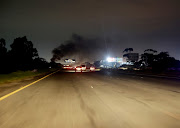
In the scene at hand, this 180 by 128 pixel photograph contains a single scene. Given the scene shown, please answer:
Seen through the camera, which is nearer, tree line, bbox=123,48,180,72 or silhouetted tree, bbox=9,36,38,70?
silhouetted tree, bbox=9,36,38,70

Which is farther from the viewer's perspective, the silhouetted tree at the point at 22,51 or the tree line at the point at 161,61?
the tree line at the point at 161,61

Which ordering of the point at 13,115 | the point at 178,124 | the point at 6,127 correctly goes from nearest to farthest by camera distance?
the point at 6,127 < the point at 178,124 < the point at 13,115

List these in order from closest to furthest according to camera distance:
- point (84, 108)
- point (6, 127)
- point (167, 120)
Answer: point (6, 127)
point (167, 120)
point (84, 108)

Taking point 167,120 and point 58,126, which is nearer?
point 58,126

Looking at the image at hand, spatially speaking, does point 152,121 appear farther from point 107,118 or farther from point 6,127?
point 6,127

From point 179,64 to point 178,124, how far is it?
101092 mm

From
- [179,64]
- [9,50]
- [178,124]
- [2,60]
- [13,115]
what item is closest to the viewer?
[178,124]

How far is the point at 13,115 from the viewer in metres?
6.75

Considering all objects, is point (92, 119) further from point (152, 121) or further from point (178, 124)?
point (178, 124)

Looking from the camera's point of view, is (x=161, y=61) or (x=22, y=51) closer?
(x=22, y=51)

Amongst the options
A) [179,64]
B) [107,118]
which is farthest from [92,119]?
[179,64]

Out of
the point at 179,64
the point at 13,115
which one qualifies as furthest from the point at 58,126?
the point at 179,64

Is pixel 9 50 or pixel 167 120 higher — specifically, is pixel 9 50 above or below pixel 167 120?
above

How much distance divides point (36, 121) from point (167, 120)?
389 centimetres
